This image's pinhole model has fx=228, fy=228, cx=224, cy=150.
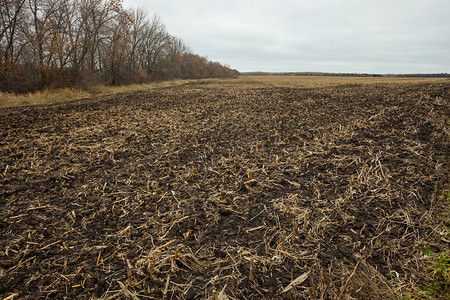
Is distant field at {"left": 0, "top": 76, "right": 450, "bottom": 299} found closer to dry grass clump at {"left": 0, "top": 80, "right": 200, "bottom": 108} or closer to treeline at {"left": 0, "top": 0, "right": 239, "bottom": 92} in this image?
dry grass clump at {"left": 0, "top": 80, "right": 200, "bottom": 108}

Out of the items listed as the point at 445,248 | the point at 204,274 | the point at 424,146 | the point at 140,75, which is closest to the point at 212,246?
the point at 204,274

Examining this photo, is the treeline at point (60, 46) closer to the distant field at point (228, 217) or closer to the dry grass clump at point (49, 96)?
the dry grass clump at point (49, 96)

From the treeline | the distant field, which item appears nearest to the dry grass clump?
the treeline

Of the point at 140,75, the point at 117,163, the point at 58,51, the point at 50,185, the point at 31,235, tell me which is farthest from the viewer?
the point at 140,75

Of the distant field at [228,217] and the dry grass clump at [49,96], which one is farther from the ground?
the dry grass clump at [49,96]

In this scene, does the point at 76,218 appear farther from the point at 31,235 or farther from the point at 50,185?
the point at 50,185

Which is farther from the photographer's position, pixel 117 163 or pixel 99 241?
pixel 117 163

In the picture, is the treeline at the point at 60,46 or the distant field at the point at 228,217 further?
the treeline at the point at 60,46

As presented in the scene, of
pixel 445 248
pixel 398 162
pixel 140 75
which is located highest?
pixel 140 75

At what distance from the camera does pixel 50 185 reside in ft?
14.3

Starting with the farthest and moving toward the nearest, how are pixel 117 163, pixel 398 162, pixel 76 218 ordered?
pixel 117 163 < pixel 398 162 < pixel 76 218

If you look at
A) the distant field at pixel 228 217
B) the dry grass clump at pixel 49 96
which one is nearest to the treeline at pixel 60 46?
the dry grass clump at pixel 49 96

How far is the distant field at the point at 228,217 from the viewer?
234cm

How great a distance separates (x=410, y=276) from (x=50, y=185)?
5.64m
